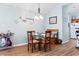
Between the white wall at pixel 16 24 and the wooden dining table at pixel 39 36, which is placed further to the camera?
the wooden dining table at pixel 39 36

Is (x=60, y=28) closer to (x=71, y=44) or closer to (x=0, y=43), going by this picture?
(x=71, y=44)

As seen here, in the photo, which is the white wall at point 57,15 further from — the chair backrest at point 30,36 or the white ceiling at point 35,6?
the chair backrest at point 30,36

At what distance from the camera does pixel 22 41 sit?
2.29 metres

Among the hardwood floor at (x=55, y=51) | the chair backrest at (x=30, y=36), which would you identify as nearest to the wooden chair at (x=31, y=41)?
the chair backrest at (x=30, y=36)

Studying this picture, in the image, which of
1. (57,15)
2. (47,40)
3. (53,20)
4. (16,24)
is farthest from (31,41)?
(57,15)

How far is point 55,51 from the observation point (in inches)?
91.1

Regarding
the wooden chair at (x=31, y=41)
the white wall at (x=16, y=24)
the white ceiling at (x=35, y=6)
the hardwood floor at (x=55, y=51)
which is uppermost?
the white ceiling at (x=35, y=6)

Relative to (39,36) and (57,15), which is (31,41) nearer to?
(39,36)

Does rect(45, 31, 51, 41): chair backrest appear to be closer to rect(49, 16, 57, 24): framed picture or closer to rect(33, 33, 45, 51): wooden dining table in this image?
rect(33, 33, 45, 51): wooden dining table

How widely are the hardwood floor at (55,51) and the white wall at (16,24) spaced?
0.16 meters

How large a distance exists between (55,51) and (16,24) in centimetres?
→ 95

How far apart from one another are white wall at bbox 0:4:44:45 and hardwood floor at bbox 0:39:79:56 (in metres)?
0.16

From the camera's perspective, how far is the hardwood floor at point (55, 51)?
2.26 meters

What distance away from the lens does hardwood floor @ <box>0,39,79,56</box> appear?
2260 mm
